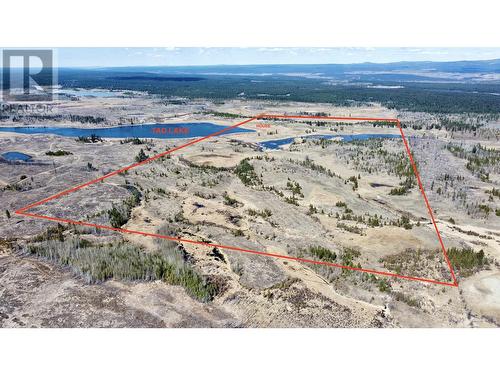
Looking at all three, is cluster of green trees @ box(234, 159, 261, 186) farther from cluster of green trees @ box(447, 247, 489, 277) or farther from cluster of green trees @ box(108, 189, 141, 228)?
cluster of green trees @ box(447, 247, 489, 277)

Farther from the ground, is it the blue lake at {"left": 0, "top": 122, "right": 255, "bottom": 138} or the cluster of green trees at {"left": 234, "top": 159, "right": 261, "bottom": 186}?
the blue lake at {"left": 0, "top": 122, "right": 255, "bottom": 138}

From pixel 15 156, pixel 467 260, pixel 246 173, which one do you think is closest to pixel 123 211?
pixel 246 173

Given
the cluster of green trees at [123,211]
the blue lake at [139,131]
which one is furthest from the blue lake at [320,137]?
the cluster of green trees at [123,211]

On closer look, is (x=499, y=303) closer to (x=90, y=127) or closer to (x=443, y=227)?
(x=443, y=227)

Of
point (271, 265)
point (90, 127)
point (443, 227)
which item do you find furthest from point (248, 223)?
point (90, 127)

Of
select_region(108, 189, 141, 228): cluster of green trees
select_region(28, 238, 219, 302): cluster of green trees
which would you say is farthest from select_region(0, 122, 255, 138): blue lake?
select_region(28, 238, 219, 302): cluster of green trees
